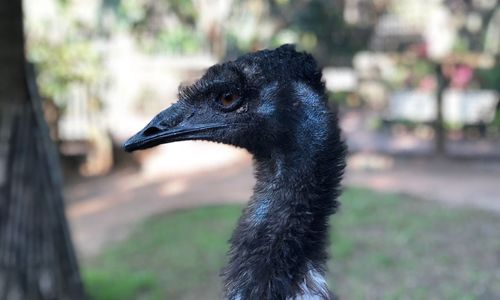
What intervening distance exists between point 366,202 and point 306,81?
7.29m

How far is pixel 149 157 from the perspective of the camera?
1438 cm

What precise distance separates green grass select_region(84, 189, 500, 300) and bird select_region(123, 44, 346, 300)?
11.2ft

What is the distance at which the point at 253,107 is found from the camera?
2078 millimetres

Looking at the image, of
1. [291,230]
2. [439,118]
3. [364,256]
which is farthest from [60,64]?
[291,230]

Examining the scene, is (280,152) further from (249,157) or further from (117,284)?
(249,157)

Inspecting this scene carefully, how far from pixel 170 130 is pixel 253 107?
30 cm

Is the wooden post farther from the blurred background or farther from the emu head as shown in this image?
the emu head

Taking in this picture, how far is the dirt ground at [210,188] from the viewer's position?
9.33 m

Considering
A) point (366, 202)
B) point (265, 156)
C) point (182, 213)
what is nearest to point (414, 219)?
point (366, 202)

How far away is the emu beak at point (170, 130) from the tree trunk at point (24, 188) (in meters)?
2.57

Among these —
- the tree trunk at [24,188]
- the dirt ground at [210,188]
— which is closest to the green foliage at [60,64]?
the dirt ground at [210,188]

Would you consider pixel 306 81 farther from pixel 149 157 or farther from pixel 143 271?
pixel 149 157

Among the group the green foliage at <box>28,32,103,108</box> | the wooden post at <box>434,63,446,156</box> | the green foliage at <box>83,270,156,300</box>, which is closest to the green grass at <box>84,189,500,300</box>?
the green foliage at <box>83,270,156,300</box>

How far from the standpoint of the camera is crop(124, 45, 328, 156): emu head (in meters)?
2.03
